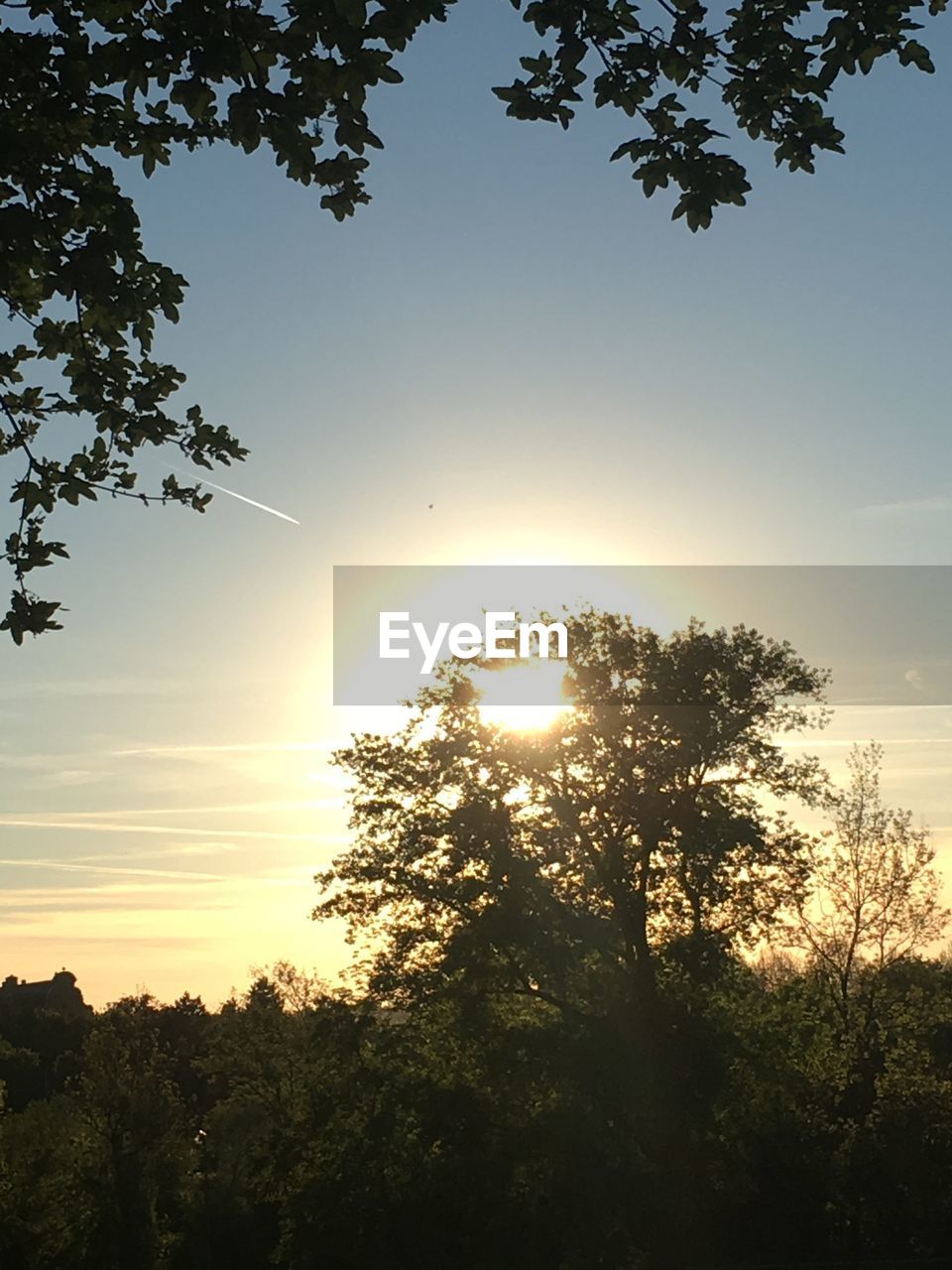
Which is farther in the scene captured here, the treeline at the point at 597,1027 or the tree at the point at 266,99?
the treeline at the point at 597,1027

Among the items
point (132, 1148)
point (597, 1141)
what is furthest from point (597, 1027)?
point (132, 1148)

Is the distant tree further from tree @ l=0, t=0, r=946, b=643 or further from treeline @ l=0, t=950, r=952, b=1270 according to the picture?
tree @ l=0, t=0, r=946, b=643

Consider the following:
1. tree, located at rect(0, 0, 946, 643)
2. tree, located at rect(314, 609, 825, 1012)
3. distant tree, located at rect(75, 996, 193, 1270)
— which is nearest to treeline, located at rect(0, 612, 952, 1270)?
tree, located at rect(314, 609, 825, 1012)

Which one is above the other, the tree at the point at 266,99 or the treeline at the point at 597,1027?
the tree at the point at 266,99

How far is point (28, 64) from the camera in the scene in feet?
23.7

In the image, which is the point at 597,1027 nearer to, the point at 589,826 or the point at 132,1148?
the point at 589,826

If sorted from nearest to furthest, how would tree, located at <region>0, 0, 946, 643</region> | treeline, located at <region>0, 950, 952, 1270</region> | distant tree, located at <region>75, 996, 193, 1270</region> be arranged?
1. tree, located at <region>0, 0, 946, 643</region>
2. treeline, located at <region>0, 950, 952, 1270</region>
3. distant tree, located at <region>75, 996, 193, 1270</region>

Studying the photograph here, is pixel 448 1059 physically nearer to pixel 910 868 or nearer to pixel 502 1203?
→ pixel 502 1203

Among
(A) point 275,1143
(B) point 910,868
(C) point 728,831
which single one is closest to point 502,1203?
(A) point 275,1143

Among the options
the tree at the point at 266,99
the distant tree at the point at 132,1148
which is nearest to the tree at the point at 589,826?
the distant tree at the point at 132,1148

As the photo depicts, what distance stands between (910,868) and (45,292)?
39.0 m

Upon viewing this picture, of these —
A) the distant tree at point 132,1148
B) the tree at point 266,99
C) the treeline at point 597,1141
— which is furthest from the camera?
the distant tree at point 132,1148

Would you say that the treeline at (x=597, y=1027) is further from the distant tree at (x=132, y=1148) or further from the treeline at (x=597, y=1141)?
the distant tree at (x=132, y=1148)

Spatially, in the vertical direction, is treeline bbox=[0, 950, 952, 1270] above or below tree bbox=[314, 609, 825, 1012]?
below
